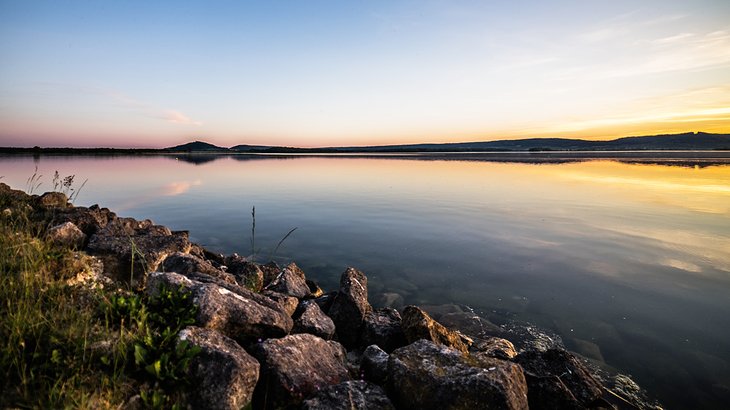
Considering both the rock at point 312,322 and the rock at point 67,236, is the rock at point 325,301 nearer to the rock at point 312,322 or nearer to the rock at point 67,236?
the rock at point 312,322

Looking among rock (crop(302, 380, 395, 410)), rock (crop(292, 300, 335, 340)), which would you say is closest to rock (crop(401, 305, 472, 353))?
rock (crop(292, 300, 335, 340))

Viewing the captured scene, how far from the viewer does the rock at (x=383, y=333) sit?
7.32 metres

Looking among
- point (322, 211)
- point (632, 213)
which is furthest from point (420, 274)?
point (632, 213)

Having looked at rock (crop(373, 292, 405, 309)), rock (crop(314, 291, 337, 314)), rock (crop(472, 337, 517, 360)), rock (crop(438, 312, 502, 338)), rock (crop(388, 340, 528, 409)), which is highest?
rock (crop(388, 340, 528, 409))

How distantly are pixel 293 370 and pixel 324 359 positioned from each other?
31.4 inches

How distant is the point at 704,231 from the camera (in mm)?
16844

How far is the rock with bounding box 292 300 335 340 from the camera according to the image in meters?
6.50

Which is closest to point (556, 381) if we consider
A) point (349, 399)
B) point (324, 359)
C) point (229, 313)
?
point (349, 399)

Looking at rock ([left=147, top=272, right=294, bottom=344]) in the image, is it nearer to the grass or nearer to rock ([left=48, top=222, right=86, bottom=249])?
the grass

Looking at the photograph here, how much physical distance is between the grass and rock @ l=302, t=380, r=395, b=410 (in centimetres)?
158

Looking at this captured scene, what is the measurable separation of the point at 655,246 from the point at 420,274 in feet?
35.5

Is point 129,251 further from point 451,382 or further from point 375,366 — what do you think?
point 451,382

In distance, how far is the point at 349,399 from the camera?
4.34 m

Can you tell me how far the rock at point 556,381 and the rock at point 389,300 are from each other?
4.35m
